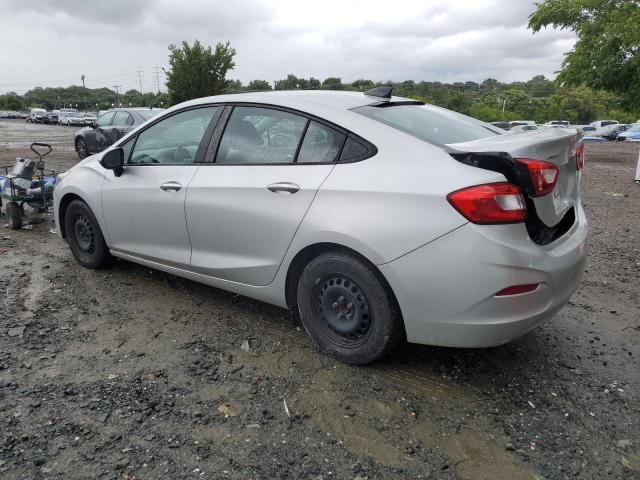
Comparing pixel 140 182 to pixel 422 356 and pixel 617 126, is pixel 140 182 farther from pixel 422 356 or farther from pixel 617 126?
pixel 617 126

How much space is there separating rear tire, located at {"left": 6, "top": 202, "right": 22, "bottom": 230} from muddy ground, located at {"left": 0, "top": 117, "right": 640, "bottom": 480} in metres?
2.72

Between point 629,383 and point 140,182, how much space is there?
11.9 ft

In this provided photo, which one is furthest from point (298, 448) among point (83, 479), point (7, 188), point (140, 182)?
point (7, 188)

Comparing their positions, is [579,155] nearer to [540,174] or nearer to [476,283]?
[540,174]

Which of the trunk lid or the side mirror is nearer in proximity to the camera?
the trunk lid

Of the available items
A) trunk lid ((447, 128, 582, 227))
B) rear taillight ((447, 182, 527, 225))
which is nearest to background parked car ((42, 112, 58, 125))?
trunk lid ((447, 128, 582, 227))

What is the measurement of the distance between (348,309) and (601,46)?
18.0 m

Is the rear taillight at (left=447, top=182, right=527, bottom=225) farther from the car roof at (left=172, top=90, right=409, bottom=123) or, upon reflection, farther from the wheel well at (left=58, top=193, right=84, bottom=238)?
the wheel well at (left=58, top=193, right=84, bottom=238)

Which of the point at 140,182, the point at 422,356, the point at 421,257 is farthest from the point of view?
the point at 140,182

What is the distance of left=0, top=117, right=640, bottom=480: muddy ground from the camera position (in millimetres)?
2336

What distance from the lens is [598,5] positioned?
17984 millimetres

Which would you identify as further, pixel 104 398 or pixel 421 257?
pixel 104 398

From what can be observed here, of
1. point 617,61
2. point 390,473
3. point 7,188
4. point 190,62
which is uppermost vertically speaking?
point 190,62

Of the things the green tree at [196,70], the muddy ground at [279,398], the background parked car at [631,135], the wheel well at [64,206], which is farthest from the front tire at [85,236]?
the background parked car at [631,135]
